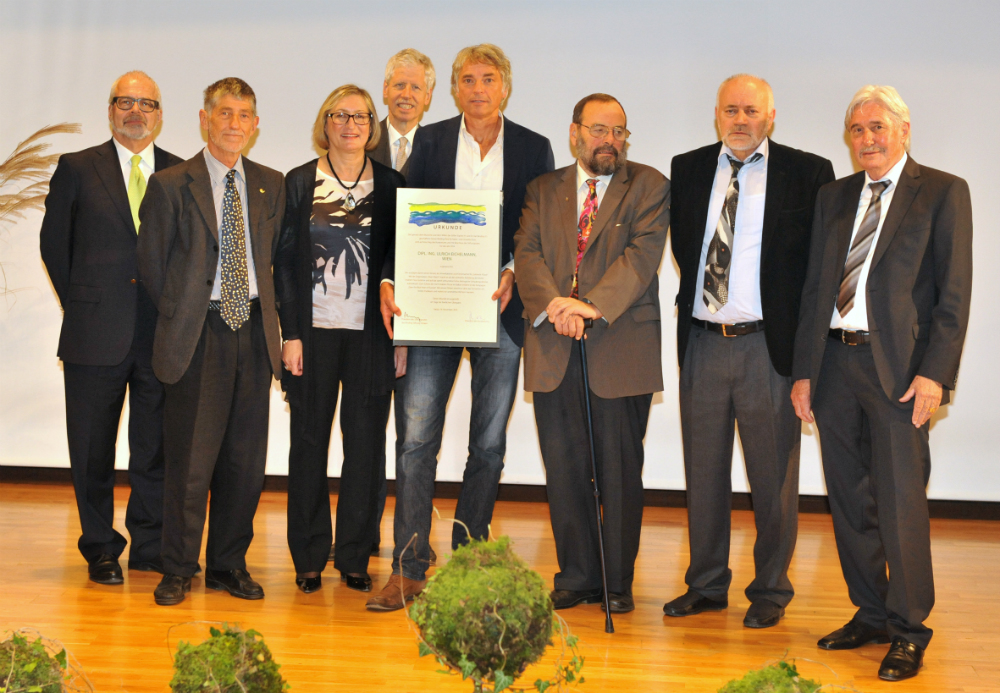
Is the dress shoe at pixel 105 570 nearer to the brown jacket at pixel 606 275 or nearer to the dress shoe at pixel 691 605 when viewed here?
the brown jacket at pixel 606 275

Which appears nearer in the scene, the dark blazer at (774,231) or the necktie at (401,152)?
the dark blazer at (774,231)

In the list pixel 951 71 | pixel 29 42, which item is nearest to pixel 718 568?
pixel 951 71

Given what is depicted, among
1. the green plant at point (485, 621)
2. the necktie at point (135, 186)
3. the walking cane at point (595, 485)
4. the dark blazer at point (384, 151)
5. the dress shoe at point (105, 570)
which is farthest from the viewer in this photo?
the dark blazer at point (384, 151)

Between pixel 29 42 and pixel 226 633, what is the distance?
5229mm

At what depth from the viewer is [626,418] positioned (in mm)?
3439

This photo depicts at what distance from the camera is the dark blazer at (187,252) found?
11.4ft

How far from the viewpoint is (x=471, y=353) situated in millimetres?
3682

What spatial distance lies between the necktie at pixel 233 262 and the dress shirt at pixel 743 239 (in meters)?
1.75

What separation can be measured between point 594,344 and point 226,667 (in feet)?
6.65

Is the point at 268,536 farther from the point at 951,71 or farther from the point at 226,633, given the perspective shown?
the point at 951,71

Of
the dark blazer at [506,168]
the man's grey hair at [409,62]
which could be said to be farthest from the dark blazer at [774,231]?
the man's grey hair at [409,62]

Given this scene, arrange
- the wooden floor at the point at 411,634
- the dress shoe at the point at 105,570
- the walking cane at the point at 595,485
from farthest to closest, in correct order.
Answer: the dress shoe at the point at 105,570, the walking cane at the point at 595,485, the wooden floor at the point at 411,634

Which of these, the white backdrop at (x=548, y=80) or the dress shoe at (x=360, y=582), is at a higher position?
the white backdrop at (x=548, y=80)

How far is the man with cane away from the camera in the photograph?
3379 mm
